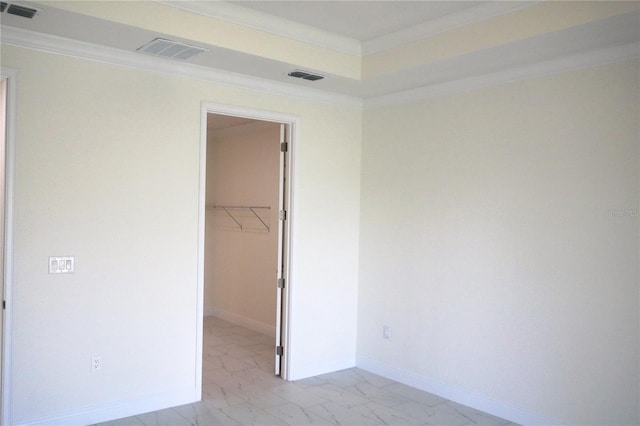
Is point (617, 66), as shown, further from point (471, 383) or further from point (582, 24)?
point (471, 383)

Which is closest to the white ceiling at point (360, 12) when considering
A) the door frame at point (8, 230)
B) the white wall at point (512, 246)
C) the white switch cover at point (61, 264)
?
the white wall at point (512, 246)

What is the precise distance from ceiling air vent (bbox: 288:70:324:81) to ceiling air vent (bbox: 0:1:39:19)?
183cm

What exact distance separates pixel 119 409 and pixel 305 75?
284 centimetres

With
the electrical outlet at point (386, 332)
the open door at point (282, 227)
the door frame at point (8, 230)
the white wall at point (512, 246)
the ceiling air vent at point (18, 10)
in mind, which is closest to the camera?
the ceiling air vent at point (18, 10)

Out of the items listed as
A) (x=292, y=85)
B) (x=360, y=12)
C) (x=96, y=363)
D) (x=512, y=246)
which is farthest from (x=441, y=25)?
(x=96, y=363)

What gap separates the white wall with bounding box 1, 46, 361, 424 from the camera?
11.0 feet

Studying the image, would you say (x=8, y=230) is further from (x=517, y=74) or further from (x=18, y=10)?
(x=517, y=74)

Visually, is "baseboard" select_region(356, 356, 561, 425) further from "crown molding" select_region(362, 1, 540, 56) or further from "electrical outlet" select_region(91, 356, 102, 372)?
"crown molding" select_region(362, 1, 540, 56)

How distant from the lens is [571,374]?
3.55 metres

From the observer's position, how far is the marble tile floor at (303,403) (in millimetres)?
3824

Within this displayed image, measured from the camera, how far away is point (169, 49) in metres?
3.57

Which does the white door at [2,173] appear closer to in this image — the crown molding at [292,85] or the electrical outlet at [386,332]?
the crown molding at [292,85]

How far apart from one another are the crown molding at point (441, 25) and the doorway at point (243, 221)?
6.36ft

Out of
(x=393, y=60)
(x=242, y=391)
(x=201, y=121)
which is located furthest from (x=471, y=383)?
(x=201, y=121)
